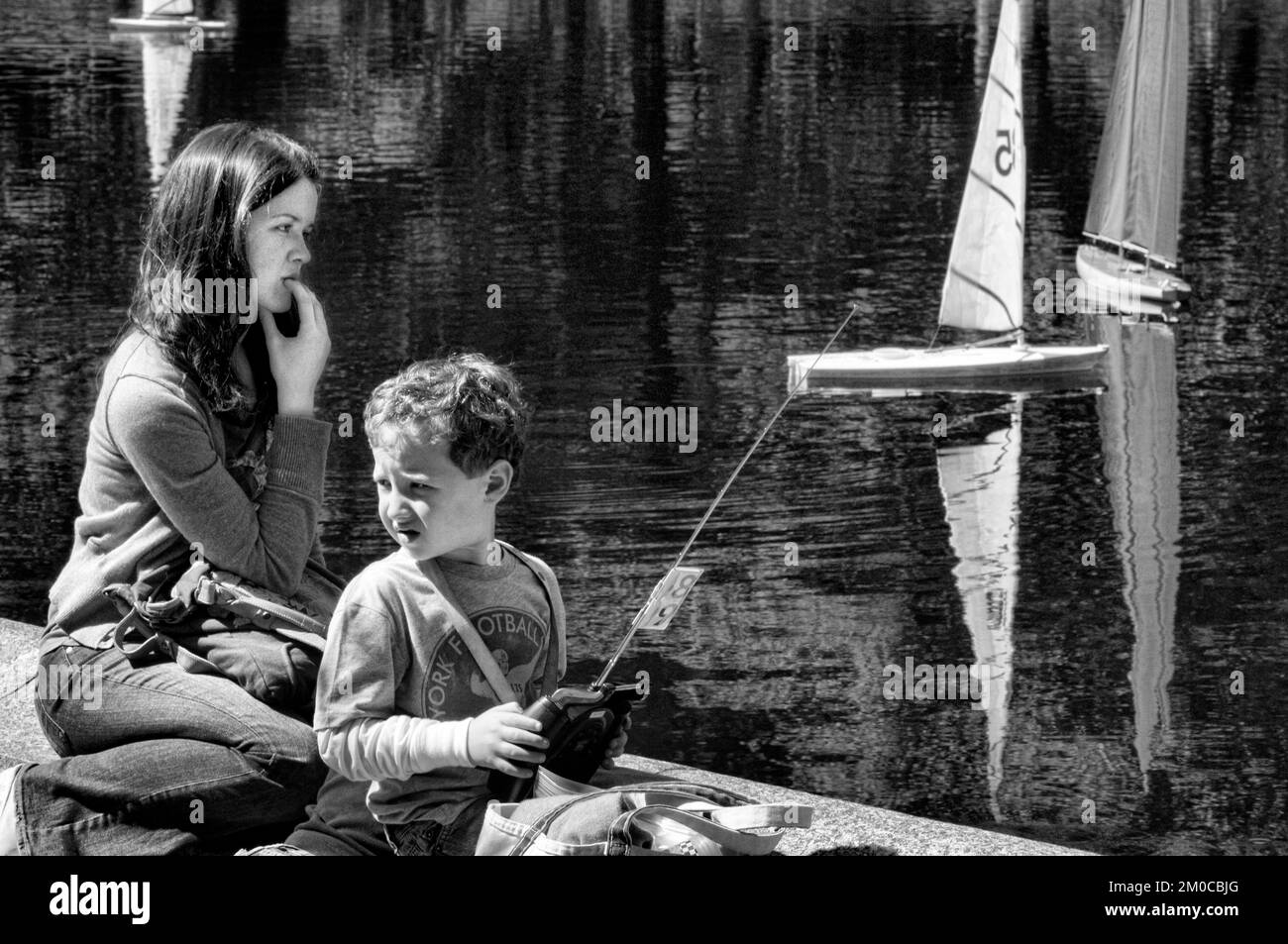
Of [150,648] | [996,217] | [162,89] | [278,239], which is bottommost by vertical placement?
[996,217]

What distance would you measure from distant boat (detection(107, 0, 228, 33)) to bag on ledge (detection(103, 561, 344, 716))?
50.2m

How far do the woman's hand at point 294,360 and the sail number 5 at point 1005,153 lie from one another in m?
17.0

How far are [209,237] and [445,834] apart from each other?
1.51m

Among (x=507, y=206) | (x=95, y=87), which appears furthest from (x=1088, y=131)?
(x=95, y=87)

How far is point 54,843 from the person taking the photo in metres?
4.71

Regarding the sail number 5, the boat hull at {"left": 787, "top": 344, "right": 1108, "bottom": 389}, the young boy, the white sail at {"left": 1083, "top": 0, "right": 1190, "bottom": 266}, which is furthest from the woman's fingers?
the white sail at {"left": 1083, "top": 0, "right": 1190, "bottom": 266}

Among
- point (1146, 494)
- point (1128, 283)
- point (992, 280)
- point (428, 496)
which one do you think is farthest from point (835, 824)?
point (1128, 283)

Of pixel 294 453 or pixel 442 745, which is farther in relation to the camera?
pixel 294 453

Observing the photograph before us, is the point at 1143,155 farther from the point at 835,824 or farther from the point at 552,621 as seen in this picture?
the point at 552,621

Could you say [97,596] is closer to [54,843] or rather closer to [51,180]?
[54,843]

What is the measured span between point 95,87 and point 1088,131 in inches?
777

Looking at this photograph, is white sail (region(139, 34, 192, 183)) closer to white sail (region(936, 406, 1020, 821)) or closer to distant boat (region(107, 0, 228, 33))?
distant boat (region(107, 0, 228, 33))

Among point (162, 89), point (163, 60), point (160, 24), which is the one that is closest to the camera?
point (162, 89)

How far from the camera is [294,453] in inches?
190
